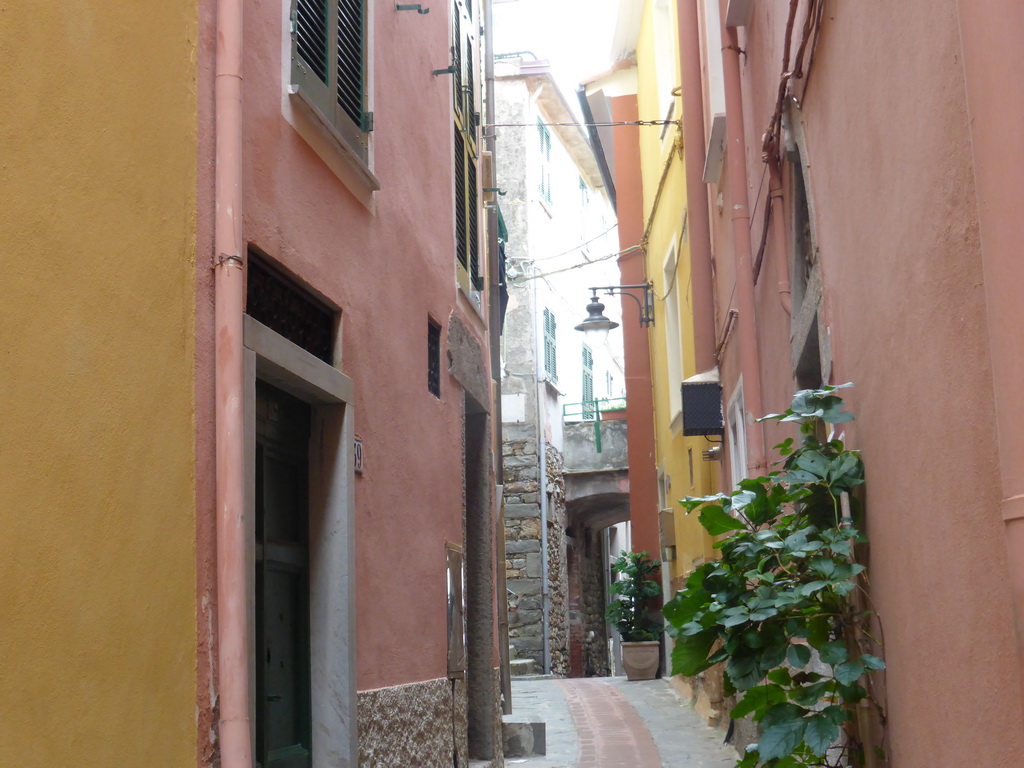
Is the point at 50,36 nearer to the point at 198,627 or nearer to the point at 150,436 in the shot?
the point at 150,436

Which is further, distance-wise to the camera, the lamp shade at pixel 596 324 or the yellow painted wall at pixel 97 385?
the lamp shade at pixel 596 324

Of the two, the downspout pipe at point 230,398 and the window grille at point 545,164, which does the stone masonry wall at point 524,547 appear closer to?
the window grille at point 545,164

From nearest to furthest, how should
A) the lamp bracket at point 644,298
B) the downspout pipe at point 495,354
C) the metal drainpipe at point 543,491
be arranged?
the downspout pipe at point 495,354, the lamp bracket at point 644,298, the metal drainpipe at point 543,491

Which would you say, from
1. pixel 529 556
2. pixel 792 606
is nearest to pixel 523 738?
pixel 792 606

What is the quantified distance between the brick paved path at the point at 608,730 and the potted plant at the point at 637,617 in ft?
3.88

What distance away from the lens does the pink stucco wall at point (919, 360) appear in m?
2.45

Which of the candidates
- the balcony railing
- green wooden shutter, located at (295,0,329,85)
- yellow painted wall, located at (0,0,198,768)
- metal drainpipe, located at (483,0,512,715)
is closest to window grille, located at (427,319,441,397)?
metal drainpipe, located at (483,0,512,715)

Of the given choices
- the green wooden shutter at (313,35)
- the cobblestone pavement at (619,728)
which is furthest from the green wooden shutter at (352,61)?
the cobblestone pavement at (619,728)

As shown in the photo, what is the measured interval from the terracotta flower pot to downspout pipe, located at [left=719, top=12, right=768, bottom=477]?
31.5 ft

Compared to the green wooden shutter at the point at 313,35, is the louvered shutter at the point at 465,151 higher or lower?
higher

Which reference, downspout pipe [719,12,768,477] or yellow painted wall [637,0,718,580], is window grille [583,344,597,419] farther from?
downspout pipe [719,12,768,477]

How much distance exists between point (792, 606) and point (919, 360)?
1.02m

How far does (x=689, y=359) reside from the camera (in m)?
12.1

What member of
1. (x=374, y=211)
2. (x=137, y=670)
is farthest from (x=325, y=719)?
(x=374, y=211)
